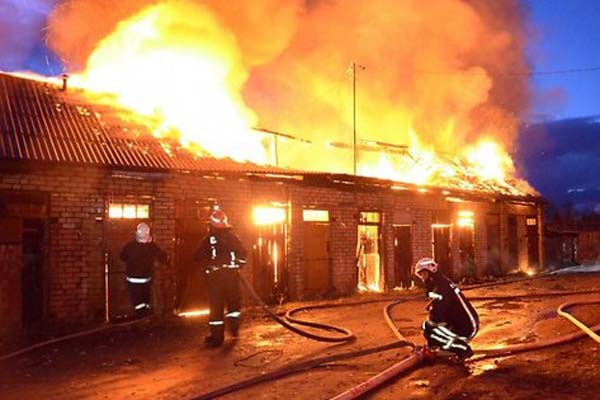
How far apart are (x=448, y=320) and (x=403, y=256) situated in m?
11.3

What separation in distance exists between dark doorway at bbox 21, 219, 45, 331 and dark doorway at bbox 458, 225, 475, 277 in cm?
1428

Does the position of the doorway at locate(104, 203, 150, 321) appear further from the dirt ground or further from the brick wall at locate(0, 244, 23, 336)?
the brick wall at locate(0, 244, 23, 336)

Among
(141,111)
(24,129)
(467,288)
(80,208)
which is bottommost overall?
(467,288)

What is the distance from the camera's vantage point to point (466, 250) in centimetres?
2098

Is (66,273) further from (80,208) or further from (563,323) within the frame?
(563,323)

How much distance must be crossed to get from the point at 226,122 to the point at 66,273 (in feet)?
22.4

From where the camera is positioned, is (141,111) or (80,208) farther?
(141,111)

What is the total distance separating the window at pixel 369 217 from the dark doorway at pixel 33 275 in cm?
877

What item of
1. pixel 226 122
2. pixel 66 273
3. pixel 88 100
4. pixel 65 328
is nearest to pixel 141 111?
pixel 88 100

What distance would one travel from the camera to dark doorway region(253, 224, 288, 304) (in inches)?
539

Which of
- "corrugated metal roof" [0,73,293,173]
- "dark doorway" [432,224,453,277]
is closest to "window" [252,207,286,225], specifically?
"corrugated metal roof" [0,73,293,173]

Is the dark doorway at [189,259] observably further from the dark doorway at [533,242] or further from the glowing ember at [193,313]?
the dark doorway at [533,242]

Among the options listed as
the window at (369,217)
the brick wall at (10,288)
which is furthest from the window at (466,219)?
the brick wall at (10,288)

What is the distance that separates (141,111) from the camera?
1416 centimetres
